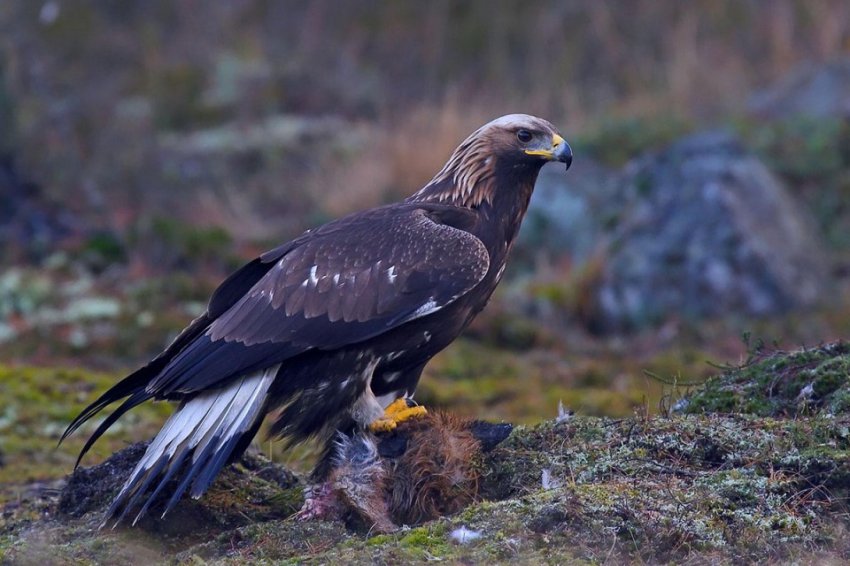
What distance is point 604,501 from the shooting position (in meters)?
5.58

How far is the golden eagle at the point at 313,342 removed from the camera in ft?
21.3

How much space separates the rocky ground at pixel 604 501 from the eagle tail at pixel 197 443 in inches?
6.6

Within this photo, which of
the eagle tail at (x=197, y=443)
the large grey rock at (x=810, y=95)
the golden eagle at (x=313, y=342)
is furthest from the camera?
the large grey rock at (x=810, y=95)

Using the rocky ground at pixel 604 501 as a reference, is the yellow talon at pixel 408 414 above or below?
above

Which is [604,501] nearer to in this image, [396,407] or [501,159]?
[396,407]

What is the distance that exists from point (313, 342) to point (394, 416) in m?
0.57

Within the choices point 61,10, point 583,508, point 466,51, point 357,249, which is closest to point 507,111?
point 466,51

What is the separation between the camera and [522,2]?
23.3 metres

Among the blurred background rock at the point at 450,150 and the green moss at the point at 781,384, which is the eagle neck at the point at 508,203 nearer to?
the blurred background rock at the point at 450,150

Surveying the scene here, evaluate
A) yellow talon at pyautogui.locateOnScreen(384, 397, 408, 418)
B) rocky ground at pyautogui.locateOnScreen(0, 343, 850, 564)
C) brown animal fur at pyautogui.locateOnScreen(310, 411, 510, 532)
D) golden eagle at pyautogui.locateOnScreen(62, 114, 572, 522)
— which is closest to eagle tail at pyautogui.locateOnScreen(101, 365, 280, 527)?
golden eagle at pyautogui.locateOnScreen(62, 114, 572, 522)

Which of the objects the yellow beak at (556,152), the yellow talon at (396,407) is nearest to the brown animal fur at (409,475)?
the yellow talon at (396,407)

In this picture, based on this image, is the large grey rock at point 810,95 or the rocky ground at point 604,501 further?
the large grey rock at point 810,95

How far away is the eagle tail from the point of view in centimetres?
624

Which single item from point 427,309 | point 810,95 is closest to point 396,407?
point 427,309
